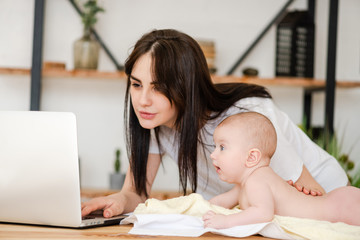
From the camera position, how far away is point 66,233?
1.03 m

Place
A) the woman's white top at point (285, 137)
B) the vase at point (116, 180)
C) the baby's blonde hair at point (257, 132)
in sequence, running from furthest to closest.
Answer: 1. the vase at point (116, 180)
2. the woman's white top at point (285, 137)
3. the baby's blonde hair at point (257, 132)

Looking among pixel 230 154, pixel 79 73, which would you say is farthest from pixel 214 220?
pixel 79 73

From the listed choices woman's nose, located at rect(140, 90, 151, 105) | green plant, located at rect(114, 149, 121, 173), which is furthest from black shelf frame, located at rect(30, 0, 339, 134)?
woman's nose, located at rect(140, 90, 151, 105)

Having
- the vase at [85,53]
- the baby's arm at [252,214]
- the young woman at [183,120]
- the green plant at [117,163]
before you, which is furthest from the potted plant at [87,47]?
the baby's arm at [252,214]

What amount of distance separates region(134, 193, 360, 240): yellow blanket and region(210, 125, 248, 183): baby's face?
0.11 metres

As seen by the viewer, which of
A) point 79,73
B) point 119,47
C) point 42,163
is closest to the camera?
point 42,163

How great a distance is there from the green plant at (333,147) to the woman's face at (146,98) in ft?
4.55

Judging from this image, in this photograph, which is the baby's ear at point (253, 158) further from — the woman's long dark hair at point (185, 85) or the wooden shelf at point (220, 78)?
the wooden shelf at point (220, 78)

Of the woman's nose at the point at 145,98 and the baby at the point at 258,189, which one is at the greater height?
the woman's nose at the point at 145,98

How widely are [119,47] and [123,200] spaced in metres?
1.80

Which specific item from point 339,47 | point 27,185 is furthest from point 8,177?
point 339,47

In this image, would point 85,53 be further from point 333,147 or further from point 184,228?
point 184,228

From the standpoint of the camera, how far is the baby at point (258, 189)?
1073 millimetres

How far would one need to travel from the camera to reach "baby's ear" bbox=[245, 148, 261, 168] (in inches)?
46.7
